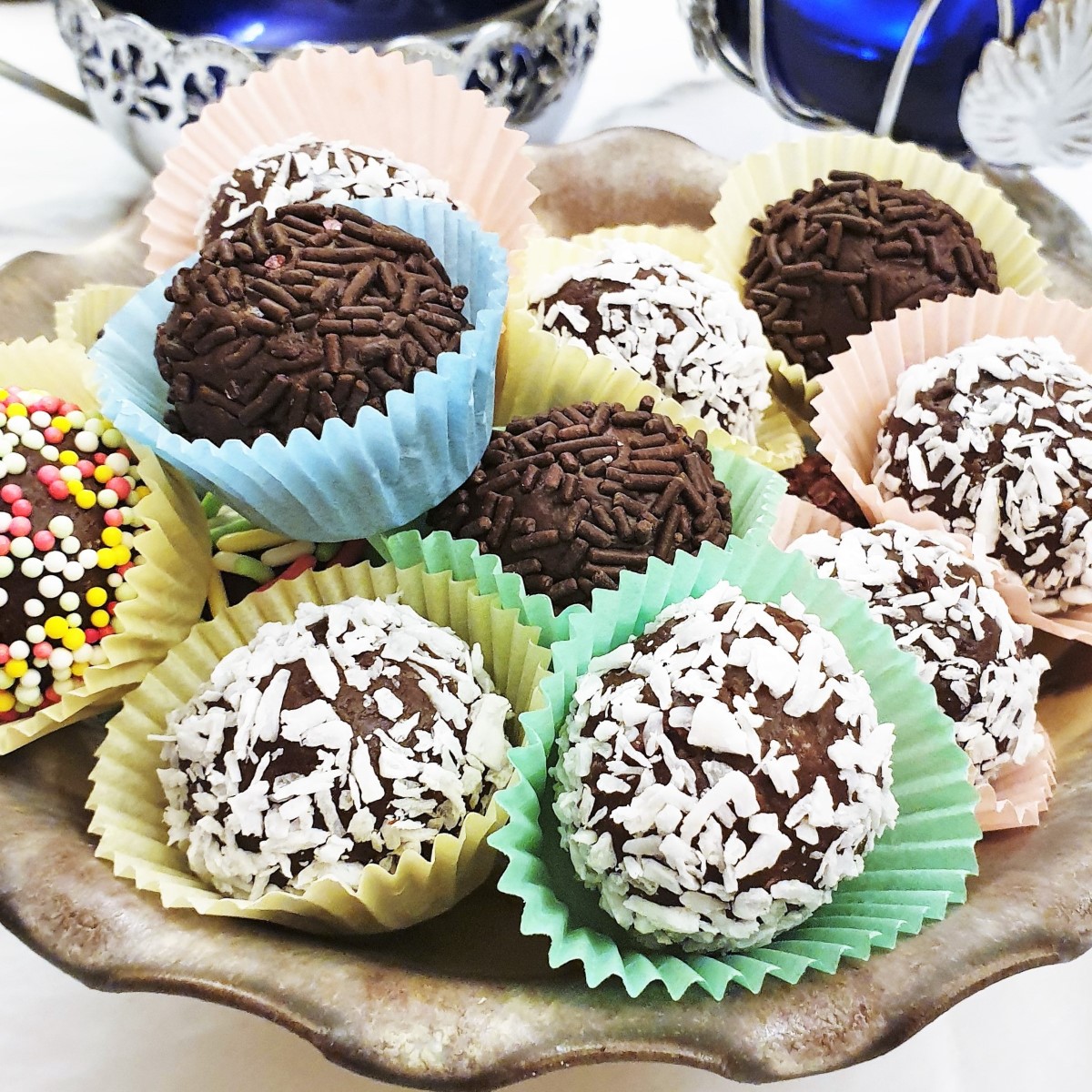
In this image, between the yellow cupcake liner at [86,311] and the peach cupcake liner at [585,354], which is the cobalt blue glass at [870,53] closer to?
the peach cupcake liner at [585,354]

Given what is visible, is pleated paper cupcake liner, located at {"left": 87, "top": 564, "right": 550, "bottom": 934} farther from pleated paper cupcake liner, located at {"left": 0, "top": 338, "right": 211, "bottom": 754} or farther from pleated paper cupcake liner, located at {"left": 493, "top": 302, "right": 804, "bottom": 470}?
pleated paper cupcake liner, located at {"left": 493, "top": 302, "right": 804, "bottom": 470}

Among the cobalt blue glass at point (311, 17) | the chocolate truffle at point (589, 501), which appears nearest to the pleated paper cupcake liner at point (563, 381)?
the chocolate truffle at point (589, 501)

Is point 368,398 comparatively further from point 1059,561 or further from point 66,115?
point 66,115

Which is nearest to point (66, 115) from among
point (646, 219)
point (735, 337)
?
point (646, 219)

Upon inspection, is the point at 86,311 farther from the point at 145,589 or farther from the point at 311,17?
the point at 311,17

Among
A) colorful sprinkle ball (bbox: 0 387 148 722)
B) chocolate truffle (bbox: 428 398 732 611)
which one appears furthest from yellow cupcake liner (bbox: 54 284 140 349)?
chocolate truffle (bbox: 428 398 732 611)

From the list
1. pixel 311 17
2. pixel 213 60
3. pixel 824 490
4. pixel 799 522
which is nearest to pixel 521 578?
pixel 799 522

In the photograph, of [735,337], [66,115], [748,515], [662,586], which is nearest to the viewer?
[662,586]
